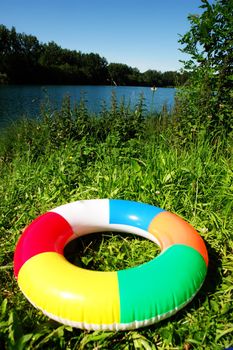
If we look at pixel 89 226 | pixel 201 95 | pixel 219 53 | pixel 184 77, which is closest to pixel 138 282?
pixel 89 226

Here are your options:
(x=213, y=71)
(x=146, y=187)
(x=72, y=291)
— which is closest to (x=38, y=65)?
(x=213, y=71)

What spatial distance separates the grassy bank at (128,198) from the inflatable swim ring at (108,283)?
5.5 inches

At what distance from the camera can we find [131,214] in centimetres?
207

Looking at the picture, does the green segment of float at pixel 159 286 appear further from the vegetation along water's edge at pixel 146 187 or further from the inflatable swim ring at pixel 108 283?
the vegetation along water's edge at pixel 146 187

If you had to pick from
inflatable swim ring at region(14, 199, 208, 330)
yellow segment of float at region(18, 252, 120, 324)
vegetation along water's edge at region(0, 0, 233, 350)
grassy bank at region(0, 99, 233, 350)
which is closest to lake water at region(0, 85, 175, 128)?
vegetation along water's edge at region(0, 0, 233, 350)

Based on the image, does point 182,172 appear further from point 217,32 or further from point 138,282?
point 217,32

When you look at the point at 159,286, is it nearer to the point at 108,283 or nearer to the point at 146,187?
the point at 108,283

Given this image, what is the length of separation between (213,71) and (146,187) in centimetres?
196

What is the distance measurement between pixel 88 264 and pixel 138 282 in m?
0.66

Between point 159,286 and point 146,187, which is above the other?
point 146,187

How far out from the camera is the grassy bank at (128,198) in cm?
146

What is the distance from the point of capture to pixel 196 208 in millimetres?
2398

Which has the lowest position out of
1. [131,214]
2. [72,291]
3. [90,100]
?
[72,291]

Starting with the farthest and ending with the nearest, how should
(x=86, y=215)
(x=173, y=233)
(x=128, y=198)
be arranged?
(x=128, y=198) < (x=86, y=215) < (x=173, y=233)
